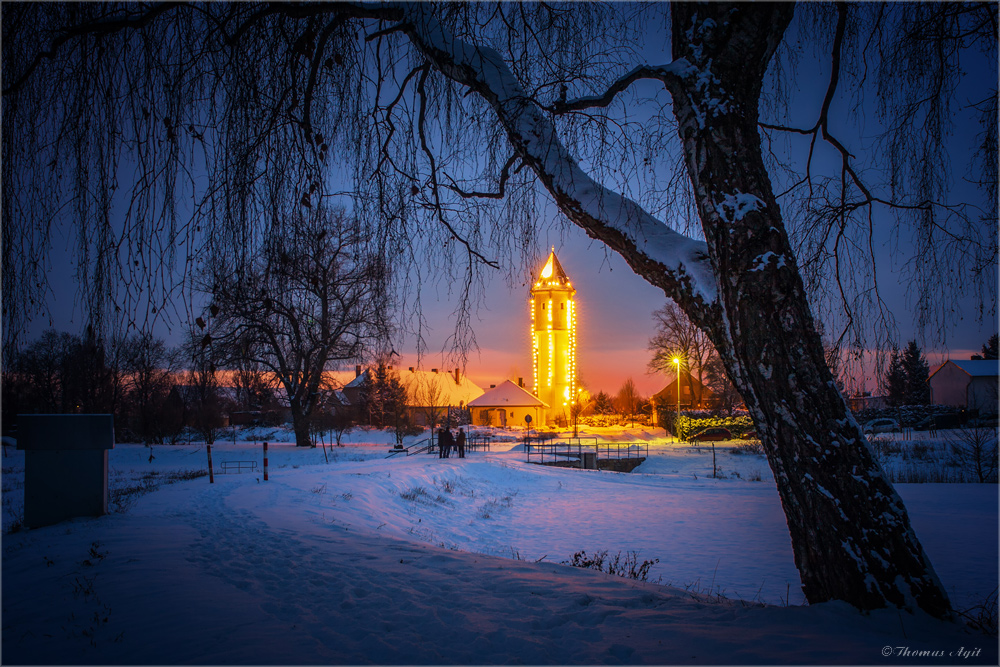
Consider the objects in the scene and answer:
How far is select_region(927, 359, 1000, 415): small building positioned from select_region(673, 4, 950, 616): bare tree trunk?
143 ft

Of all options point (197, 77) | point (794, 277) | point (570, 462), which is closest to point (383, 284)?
point (197, 77)

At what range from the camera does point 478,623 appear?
12.3 feet

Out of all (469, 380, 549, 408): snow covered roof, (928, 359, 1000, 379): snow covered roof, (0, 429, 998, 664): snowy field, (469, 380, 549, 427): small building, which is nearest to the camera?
(0, 429, 998, 664): snowy field

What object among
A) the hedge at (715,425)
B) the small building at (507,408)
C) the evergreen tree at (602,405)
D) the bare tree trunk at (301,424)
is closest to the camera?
the bare tree trunk at (301,424)

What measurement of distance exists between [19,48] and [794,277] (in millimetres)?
4751

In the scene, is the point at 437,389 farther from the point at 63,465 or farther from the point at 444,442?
the point at 63,465

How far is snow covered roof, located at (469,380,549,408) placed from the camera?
153 ft

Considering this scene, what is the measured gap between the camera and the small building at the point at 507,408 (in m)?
46.5

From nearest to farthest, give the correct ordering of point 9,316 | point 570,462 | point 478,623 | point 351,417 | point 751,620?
point 9,316 < point 751,620 < point 478,623 < point 570,462 < point 351,417

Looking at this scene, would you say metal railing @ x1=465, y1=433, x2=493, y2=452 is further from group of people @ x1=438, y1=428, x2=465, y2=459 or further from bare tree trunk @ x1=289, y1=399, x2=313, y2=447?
bare tree trunk @ x1=289, y1=399, x2=313, y2=447

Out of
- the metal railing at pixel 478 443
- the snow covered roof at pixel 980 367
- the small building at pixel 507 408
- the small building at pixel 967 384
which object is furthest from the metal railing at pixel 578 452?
the snow covered roof at pixel 980 367

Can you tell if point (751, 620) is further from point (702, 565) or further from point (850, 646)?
point (702, 565)

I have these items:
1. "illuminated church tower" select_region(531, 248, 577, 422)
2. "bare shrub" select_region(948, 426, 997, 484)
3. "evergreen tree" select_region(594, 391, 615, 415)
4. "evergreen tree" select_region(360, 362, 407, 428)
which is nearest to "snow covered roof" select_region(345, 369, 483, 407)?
"evergreen tree" select_region(360, 362, 407, 428)

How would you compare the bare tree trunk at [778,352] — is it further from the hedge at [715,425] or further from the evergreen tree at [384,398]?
the evergreen tree at [384,398]
